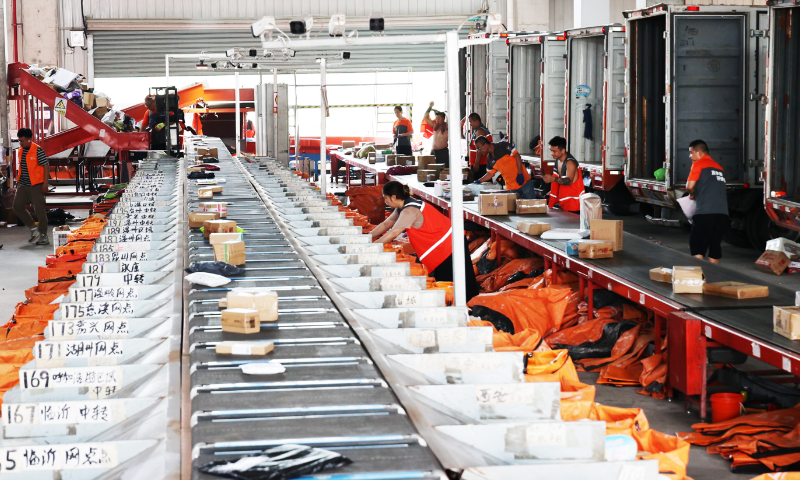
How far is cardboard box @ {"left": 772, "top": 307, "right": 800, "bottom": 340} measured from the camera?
5160 millimetres

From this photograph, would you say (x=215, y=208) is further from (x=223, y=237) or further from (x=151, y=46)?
(x=151, y=46)

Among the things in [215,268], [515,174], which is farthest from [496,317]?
[515,174]

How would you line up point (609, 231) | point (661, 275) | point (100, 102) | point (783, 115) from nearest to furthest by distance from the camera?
1. point (661, 275)
2. point (783, 115)
3. point (609, 231)
4. point (100, 102)

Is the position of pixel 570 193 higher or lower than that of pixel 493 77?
lower

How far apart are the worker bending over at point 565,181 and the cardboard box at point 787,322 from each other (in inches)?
208

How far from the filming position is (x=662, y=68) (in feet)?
35.0

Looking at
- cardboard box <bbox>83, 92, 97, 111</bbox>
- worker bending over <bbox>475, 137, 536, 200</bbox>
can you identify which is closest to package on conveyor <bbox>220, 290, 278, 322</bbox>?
worker bending over <bbox>475, 137, 536, 200</bbox>

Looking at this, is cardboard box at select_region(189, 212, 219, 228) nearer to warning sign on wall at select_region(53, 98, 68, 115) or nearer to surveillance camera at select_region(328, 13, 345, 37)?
surveillance camera at select_region(328, 13, 345, 37)

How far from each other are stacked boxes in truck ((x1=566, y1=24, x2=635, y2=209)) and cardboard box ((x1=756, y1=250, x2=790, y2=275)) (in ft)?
13.1

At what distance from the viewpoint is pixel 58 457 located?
2553 mm

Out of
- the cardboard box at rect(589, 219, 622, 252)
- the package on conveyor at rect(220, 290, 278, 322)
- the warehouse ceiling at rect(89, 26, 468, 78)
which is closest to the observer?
the package on conveyor at rect(220, 290, 278, 322)

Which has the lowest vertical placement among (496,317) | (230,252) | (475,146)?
(496,317)

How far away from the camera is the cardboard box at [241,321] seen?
369cm

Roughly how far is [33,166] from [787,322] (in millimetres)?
12020
